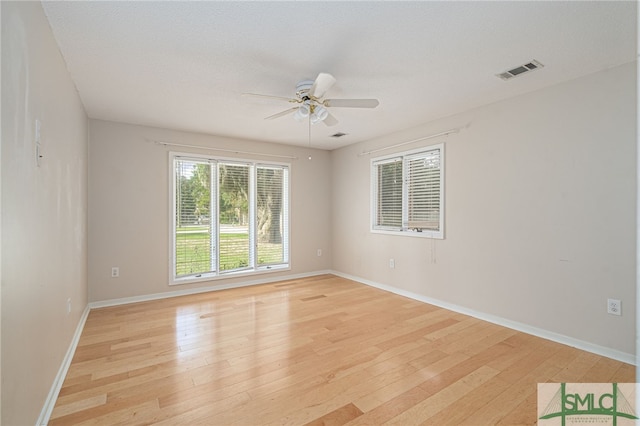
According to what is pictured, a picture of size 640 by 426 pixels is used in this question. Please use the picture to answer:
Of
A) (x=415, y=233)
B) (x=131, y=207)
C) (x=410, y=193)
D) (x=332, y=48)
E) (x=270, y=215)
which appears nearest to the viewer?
(x=332, y=48)

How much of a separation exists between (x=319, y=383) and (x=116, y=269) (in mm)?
3381

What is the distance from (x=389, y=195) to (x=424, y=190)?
0.69 m

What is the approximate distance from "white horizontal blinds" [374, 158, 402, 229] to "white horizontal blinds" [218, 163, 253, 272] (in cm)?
223

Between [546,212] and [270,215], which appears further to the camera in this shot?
[270,215]

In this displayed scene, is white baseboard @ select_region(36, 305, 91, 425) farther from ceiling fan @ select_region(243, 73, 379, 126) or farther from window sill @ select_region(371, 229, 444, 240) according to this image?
window sill @ select_region(371, 229, 444, 240)

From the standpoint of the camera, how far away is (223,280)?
496cm

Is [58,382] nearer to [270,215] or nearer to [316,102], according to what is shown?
[316,102]

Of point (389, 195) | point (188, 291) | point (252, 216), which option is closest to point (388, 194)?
point (389, 195)

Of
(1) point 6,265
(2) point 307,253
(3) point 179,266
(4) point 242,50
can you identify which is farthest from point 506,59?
(3) point 179,266

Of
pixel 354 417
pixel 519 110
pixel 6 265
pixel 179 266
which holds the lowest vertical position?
pixel 354 417

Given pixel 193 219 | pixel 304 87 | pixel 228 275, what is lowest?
pixel 228 275

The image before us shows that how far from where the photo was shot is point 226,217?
4996mm

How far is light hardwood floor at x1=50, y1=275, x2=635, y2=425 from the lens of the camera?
193 cm

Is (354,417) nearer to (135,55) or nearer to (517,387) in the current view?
(517,387)
